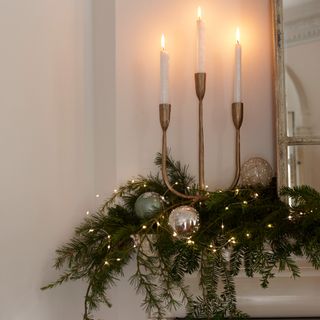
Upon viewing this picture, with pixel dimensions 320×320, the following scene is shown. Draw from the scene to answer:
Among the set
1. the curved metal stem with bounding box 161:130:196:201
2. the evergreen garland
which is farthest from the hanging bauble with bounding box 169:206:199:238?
the curved metal stem with bounding box 161:130:196:201

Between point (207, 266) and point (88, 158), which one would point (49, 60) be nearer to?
point (88, 158)

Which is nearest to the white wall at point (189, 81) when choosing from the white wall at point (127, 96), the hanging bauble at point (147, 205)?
the white wall at point (127, 96)

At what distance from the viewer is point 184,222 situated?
0.81m

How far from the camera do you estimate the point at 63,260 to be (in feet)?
3.01

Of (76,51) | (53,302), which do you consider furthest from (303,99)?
→ (53,302)

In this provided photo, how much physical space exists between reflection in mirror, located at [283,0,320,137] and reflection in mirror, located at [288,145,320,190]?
3 centimetres

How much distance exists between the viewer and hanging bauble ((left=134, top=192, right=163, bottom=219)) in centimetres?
91

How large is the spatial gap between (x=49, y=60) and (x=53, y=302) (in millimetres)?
512

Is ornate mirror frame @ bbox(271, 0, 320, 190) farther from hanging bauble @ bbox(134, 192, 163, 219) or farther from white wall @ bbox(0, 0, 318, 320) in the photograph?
hanging bauble @ bbox(134, 192, 163, 219)

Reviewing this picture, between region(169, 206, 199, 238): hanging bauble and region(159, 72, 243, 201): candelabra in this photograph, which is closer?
region(169, 206, 199, 238): hanging bauble

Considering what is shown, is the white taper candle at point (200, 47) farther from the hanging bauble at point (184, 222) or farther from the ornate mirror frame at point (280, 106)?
the hanging bauble at point (184, 222)

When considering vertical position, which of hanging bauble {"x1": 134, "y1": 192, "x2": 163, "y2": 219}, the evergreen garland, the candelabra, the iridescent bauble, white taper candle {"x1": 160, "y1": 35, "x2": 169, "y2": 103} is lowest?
the evergreen garland

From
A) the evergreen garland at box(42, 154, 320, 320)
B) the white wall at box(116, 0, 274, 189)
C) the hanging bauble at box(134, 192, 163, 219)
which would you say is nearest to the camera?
the evergreen garland at box(42, 154, 320, 320)

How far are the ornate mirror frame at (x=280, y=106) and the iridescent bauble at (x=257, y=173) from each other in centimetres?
3
